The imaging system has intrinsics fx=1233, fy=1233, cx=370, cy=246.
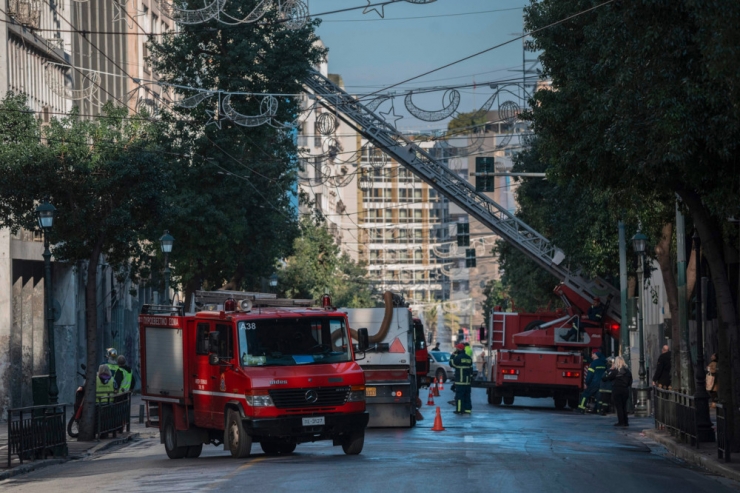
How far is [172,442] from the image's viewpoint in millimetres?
20594

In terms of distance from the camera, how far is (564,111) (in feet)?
68.2

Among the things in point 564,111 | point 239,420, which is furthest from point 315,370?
point 564,111

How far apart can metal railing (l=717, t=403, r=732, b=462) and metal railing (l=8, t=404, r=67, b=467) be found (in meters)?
10.9

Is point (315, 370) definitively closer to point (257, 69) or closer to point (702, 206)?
point (702, 206)

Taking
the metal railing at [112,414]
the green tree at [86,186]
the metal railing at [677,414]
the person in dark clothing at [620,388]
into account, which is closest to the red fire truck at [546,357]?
the person in dark clothing at [620,388]

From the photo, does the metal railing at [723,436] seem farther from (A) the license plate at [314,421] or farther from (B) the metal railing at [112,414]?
(B) the metal railing at [112,414]

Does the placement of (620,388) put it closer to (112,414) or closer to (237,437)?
(112,414)

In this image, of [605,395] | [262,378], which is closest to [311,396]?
[262,378]

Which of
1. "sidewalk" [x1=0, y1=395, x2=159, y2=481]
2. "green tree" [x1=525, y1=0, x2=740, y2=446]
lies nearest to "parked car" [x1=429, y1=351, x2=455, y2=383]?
"sidewalk" [x1=0, y1=395, x2=159, y2=481]

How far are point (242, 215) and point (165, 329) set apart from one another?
20.3 metres

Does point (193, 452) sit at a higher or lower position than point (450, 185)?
lower

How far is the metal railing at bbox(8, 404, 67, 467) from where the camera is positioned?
1997 centimetres

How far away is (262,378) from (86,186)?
27.3ft

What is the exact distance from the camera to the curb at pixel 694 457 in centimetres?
1709
